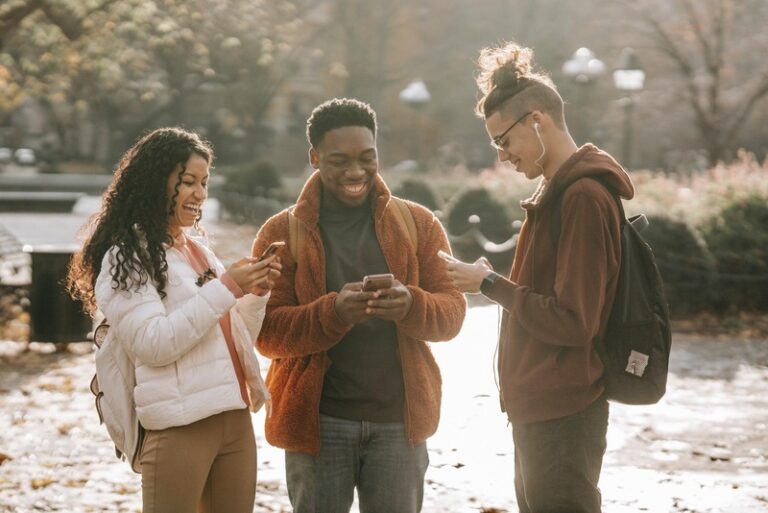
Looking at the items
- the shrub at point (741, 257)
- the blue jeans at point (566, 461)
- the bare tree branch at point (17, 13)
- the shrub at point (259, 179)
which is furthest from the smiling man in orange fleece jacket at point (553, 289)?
the shrub at point (259, 179)

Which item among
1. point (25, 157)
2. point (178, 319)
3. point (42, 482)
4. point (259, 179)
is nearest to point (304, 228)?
point (178, 319)

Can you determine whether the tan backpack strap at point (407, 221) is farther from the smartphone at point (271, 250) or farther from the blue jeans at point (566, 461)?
the blue jeans at point (566, 461)

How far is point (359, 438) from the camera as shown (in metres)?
3.41

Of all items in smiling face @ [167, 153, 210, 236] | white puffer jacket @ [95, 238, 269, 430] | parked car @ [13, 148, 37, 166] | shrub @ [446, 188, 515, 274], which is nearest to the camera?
white puffer jacket @ [95, 238, 269, 430]

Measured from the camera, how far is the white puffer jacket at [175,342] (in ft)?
10.2

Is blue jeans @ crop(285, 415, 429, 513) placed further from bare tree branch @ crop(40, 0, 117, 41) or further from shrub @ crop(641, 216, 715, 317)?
bare tree branch @ crop(40, 0, 117, 41)

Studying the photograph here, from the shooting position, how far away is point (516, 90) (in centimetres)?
337

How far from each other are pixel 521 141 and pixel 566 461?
3.39 feet

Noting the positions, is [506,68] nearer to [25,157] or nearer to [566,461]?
[566,461]

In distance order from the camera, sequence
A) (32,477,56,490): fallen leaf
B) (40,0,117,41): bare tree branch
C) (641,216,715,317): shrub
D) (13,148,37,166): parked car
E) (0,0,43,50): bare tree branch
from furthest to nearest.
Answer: (13,148,37,166): parked car, (40,0,117,41): bare tree branch, (641,216,715,317): shrub, (0,0,43,50): bare tree branch, (32,477,56,490): fallen leaf

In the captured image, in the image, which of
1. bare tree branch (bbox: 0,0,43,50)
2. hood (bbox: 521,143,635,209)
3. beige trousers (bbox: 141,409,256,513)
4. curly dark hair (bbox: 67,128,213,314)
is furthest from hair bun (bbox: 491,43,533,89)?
bare tree branch (bbox: 0,0,43,50)

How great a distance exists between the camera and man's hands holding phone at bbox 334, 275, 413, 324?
10.4ft

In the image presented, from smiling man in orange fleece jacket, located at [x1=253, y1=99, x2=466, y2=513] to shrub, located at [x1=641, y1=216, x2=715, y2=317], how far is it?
1016 cm

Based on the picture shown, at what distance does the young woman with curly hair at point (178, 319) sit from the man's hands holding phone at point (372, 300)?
24 cm
